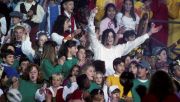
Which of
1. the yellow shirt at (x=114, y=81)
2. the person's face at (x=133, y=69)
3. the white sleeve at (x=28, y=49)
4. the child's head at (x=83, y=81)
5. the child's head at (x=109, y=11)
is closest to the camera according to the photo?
the child's head at (x=83, y=81)

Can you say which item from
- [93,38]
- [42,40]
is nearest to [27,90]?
[42,40]

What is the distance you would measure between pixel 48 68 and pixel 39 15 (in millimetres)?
2005

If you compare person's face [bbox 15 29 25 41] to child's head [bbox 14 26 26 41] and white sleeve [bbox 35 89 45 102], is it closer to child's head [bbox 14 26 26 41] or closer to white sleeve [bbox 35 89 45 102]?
child's head [bbox 14 26 26 41]

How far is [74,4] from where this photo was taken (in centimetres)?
1362

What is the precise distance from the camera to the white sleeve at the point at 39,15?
43.4 feet

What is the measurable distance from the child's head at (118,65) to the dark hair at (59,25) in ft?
4.05

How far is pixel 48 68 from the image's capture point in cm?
1155

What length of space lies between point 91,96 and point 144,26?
362cm

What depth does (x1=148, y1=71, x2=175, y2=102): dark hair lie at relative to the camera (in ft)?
26.3

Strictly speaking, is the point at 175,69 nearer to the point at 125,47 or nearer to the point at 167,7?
the point at 125,47

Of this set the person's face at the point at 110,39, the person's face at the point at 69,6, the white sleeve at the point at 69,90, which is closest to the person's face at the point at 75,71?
the white sleeve at the point at 69,90

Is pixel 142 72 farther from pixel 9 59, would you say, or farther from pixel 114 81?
pixel 9 59

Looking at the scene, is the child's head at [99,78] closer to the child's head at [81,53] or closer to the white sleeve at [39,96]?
the child's head at [81,53]

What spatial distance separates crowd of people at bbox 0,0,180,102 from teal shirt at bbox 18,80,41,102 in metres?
0.01
